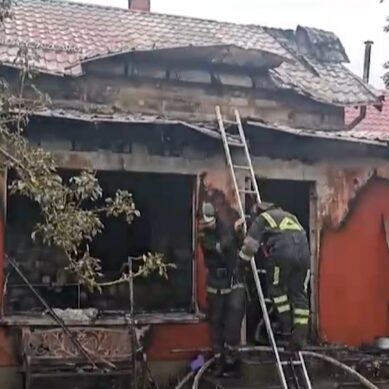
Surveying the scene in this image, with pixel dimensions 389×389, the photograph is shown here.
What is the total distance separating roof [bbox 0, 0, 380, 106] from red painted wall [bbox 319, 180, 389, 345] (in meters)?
3.03

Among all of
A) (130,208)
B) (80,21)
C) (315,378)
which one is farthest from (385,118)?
(130,208)

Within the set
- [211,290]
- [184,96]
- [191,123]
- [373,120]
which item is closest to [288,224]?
[211,290]

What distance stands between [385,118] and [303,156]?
9.65 metres

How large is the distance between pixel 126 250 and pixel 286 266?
4.08m

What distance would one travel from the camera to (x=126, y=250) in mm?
11914

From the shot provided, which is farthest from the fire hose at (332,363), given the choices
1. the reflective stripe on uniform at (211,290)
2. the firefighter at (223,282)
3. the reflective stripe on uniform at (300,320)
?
the reflective stripe on uniform at (211,290)

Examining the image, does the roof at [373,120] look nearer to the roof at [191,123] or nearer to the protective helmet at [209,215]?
the roof at [191,123]

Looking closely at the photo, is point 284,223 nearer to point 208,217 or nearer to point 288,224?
point 288,224

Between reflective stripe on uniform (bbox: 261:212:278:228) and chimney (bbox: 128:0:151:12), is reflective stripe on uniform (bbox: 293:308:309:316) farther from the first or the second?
chimney (bbox: 128:0:151:12)

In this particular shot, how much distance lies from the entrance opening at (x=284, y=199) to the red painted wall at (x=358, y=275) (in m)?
0.37

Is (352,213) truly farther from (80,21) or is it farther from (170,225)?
(80,21)

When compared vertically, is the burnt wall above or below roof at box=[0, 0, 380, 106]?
below

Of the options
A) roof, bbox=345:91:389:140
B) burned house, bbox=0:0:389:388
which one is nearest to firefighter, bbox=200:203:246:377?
burned house, bbox=0:0:389:388

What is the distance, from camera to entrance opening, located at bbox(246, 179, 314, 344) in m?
10.2
